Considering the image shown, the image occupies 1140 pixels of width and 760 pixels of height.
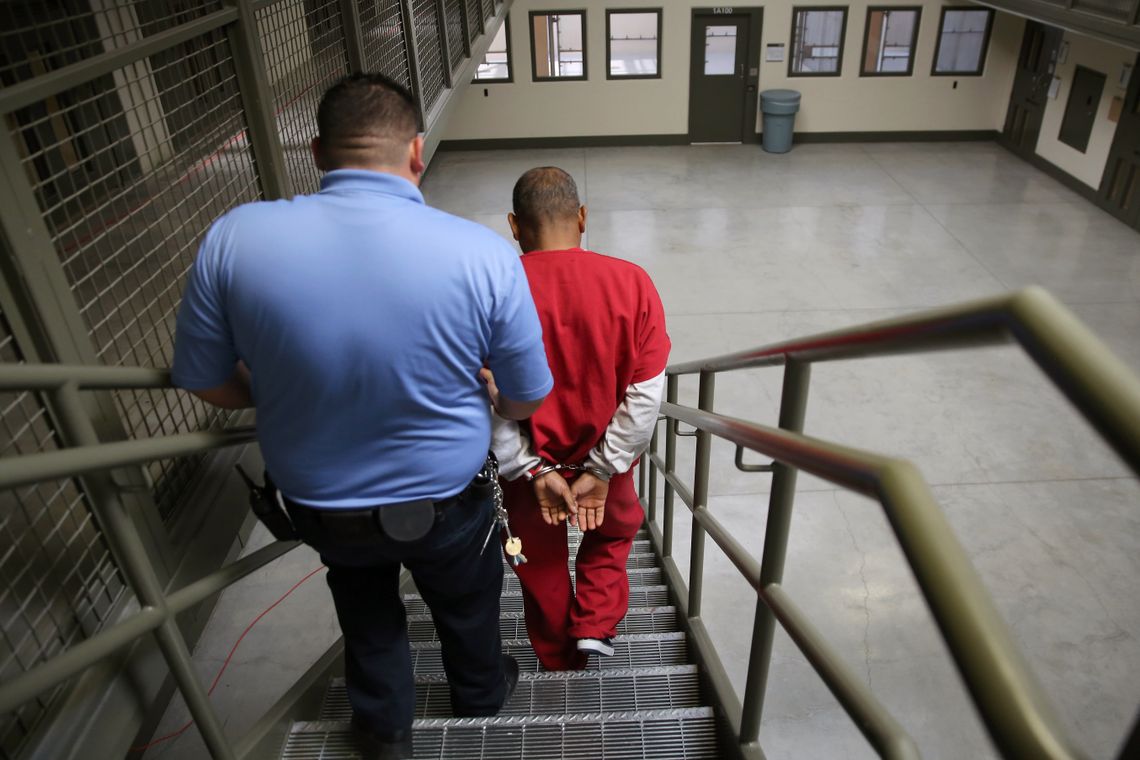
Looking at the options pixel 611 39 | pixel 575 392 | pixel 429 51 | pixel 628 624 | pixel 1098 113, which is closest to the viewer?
pixel 575 392

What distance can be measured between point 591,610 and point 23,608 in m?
1.60

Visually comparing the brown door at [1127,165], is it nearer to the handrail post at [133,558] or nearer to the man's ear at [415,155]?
the man's ear at [415,155]

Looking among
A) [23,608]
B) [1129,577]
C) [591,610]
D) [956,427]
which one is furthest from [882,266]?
[23,608]

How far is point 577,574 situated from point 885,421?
419 centimetres

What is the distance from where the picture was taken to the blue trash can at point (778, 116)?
11656 mm

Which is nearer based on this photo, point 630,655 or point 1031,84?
point 630,655

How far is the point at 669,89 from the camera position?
1212 centimetres

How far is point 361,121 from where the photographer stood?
1.49 m

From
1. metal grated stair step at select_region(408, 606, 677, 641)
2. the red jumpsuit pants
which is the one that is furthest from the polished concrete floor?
the red jumpsuit pants

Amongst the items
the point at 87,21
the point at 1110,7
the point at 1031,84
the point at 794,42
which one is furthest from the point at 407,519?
the point at 1031,84

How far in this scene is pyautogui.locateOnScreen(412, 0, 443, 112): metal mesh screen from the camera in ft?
16.0

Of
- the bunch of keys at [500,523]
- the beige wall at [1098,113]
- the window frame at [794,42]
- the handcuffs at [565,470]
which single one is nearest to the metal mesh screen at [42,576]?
the bunch of keys at [500,523]

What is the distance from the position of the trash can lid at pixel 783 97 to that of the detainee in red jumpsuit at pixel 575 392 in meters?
10.6

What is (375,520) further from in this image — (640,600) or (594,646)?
(640,600)
